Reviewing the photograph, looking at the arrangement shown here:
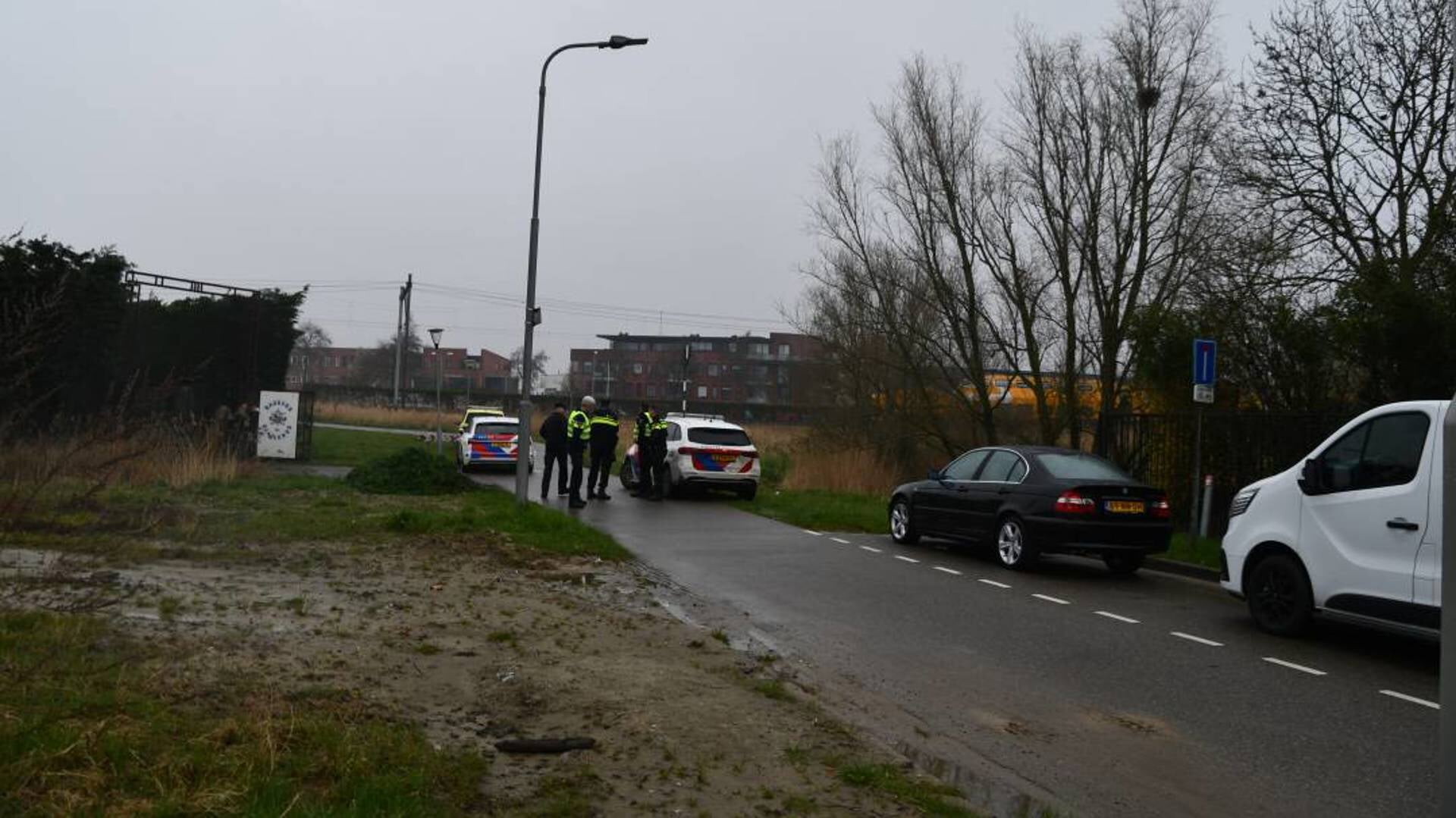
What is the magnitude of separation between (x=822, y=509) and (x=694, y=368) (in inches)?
3103

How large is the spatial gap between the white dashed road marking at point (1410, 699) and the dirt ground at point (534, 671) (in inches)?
150

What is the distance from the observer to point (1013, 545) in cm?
1302

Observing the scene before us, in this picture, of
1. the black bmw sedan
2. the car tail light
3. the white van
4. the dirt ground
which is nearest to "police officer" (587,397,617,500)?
the black bmw sedan

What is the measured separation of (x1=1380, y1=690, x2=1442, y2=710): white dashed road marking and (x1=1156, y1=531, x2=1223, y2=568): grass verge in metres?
5.69

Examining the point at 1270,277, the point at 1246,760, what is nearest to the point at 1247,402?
the point at 1270,277

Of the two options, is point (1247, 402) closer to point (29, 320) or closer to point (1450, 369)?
point (1450, 369)

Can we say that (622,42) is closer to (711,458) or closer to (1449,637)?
(711,458)

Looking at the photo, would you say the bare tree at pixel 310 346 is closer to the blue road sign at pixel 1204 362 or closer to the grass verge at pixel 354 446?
the grass verge at pixel 354 446

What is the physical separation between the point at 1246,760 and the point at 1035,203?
17.7 m

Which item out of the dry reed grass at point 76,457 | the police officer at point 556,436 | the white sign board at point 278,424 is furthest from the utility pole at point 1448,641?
the white sign board at point 278,424

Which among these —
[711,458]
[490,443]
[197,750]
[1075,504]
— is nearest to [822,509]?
[711,458]

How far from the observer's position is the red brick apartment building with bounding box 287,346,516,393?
89.2 metres

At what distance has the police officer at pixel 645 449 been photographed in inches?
832

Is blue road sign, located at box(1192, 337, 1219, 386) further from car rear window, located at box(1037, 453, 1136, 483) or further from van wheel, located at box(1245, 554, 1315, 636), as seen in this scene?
van wheel, located at box(1245, 554, 1315, 636)
